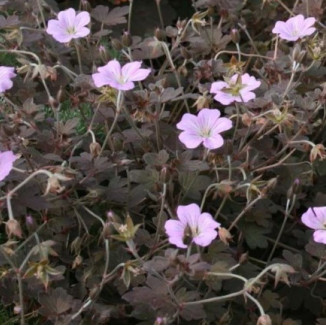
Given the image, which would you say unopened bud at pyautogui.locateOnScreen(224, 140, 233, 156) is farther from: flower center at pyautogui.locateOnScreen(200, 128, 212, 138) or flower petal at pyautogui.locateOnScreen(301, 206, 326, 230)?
flower petal at pyautogui.locateOnScreen(301, 206, 326, 230)

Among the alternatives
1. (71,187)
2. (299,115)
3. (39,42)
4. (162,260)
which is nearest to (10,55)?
(39,42)

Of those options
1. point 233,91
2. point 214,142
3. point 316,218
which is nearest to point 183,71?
point 233,91

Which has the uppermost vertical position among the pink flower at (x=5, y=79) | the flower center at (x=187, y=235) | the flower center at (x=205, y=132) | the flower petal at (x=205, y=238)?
the pink flower at (x=5, y=79)

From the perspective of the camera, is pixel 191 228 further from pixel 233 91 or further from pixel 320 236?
pixel 233 91

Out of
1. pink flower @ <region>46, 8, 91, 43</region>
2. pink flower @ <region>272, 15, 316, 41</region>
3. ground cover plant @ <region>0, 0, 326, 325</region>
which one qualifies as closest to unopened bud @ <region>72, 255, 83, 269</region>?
ground cover plant @ <region>0, 0, 326, 325</region>

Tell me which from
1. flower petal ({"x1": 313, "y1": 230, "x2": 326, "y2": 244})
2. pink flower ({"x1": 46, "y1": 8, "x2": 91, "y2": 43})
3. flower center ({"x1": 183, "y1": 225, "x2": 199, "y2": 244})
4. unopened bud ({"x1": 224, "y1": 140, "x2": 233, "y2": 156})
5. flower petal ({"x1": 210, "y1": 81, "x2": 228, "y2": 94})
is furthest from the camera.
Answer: pink flower ({"x1": 46, "y1": 8, "x2": 91, "y2": 43})

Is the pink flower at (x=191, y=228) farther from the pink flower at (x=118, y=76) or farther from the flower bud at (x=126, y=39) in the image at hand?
the flower bud at (x=126, y=39)

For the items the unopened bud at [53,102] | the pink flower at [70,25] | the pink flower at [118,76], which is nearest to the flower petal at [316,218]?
the pink flower at [118,76]
